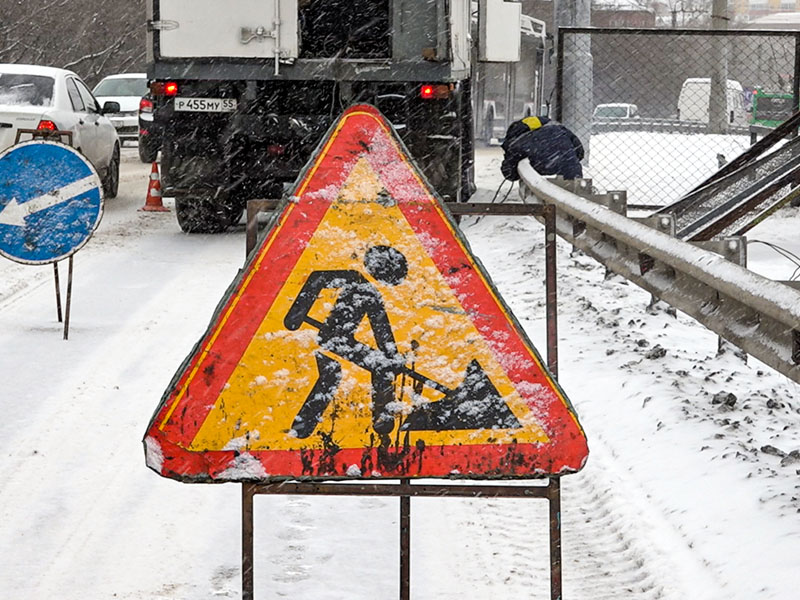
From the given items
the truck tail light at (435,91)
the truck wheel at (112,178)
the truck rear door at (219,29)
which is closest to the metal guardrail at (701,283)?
the truck tail light at (435,91)

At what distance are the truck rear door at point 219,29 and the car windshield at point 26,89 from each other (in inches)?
135

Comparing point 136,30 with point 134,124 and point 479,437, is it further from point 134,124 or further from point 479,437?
point 479,437

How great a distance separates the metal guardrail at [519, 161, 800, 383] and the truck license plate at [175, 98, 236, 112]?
18.5 feet

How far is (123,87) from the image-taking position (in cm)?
3073

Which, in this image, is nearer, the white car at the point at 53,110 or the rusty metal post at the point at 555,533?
the rusty metal post at the point at 555,533

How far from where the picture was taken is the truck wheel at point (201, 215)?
47.2 feet

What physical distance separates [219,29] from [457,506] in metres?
8.66

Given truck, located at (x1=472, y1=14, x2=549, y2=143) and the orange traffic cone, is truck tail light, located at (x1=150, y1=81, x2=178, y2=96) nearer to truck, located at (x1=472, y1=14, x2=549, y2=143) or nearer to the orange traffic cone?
the orange traffic cone

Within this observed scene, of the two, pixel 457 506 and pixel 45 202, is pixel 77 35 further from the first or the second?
pixel 457 506

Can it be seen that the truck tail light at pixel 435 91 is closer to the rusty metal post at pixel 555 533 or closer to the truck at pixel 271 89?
the truck at pixel 271 89

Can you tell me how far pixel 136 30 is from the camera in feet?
159

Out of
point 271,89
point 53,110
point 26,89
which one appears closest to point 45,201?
point 271,89

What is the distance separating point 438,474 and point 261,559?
1417 millimetres

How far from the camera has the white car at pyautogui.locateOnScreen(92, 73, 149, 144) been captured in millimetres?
29469
